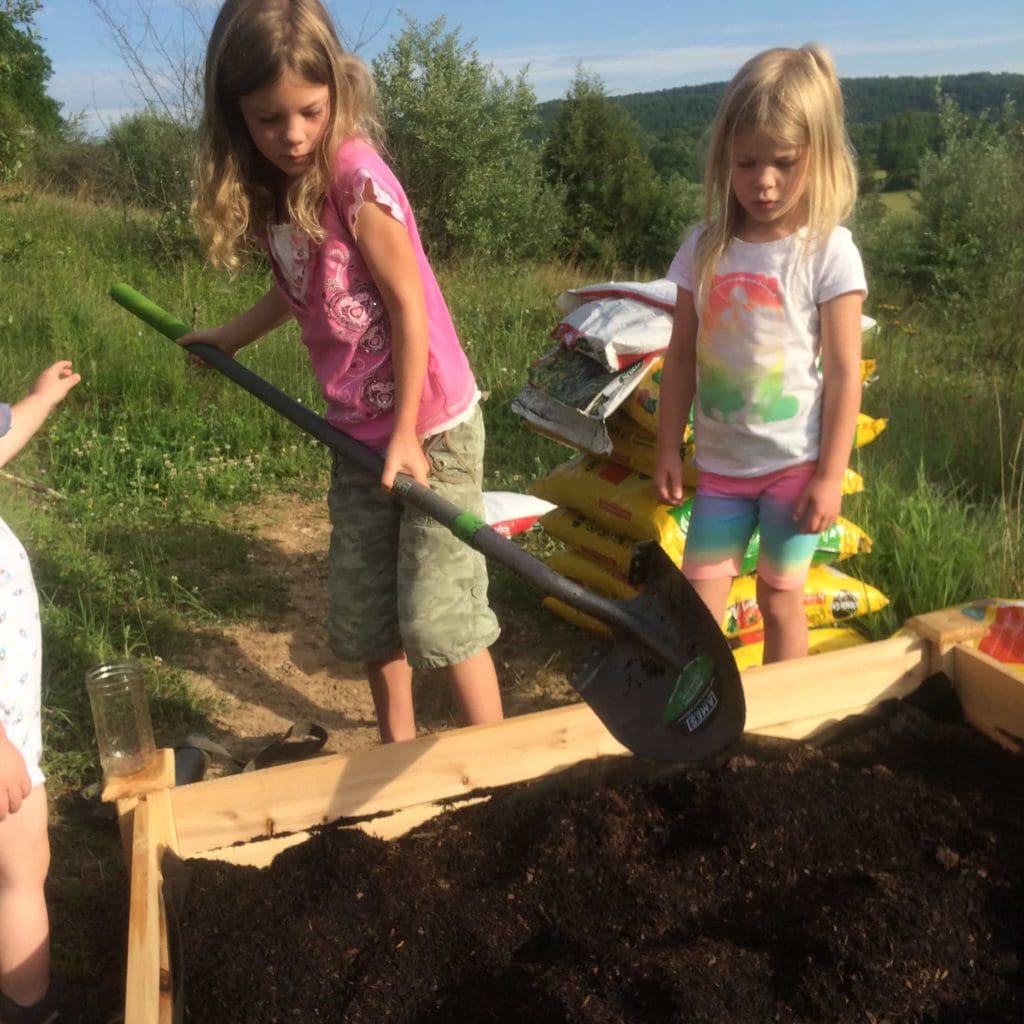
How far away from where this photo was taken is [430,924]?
5.31 feet

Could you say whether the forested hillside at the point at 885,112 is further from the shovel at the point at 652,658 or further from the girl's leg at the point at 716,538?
the shovel at the point at 652,658

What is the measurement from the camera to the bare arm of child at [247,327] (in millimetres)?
2336

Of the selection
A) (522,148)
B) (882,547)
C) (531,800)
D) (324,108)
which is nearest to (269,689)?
(531,800)

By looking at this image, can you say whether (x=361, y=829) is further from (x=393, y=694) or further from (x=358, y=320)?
(x=358, y=320)

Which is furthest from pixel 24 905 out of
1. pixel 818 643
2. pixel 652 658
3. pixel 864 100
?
pixel 864 100

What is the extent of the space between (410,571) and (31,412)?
76 centimetres

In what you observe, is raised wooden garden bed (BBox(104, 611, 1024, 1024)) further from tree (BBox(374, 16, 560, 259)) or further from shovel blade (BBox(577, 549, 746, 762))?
tree (BBox(374, 16, 560, 259))

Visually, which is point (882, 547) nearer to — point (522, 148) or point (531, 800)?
point (531, 800)

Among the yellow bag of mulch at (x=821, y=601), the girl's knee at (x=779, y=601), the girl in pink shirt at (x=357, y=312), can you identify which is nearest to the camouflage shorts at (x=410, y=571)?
the girl in pink shirt at (x=357, y=312)

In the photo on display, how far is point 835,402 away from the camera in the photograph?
6.84 feet

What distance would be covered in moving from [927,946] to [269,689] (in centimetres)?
195

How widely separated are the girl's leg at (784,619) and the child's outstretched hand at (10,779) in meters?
1.48

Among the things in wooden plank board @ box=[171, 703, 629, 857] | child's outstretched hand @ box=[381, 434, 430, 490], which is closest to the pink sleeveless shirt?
child's outstretched hand @ box=[381, 434, 430, 490]

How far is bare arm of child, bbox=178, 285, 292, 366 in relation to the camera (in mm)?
2336
